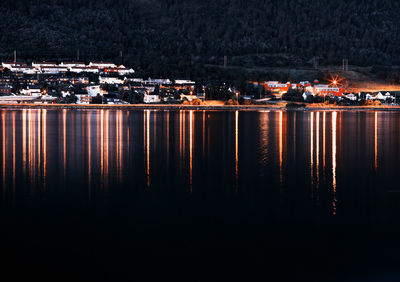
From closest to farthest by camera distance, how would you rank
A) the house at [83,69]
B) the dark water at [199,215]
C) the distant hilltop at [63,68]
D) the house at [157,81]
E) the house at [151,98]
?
the dark water at [199,215]
the house at [151,98]
the house at [157,81]
the distant hilltop at [63,68]
the house at [83,69]

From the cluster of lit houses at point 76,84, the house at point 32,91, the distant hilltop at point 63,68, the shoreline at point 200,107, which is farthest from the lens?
the distant hilltop at point 63,68

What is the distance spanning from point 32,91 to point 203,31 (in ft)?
149

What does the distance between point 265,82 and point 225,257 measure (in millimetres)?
63438

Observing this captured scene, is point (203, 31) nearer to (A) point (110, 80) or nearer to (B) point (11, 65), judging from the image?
(A) point (110, 80)

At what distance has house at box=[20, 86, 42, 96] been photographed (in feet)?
214

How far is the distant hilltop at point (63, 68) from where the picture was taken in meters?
74.8

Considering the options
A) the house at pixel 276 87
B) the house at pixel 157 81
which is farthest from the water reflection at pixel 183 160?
the house at pixel 157 81

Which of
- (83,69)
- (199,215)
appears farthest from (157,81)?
(199,215)

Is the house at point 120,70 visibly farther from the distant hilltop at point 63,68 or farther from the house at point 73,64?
the house at point 73,64

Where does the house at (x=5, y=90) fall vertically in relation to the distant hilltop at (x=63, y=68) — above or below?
below

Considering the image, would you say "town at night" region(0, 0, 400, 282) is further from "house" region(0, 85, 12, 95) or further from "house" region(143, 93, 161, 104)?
"house" region(0, 85, 12, 95)

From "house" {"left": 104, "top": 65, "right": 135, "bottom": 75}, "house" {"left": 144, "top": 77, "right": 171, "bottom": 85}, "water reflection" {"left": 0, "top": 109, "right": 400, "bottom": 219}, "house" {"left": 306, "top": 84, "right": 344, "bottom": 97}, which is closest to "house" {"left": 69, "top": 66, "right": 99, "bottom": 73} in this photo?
"house" {"left": 104, "top": 65, "right": 135, "bottom": 75}

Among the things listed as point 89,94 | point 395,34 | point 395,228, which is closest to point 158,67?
point 89,94

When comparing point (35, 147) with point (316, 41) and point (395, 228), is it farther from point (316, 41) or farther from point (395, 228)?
point (316, 41)
